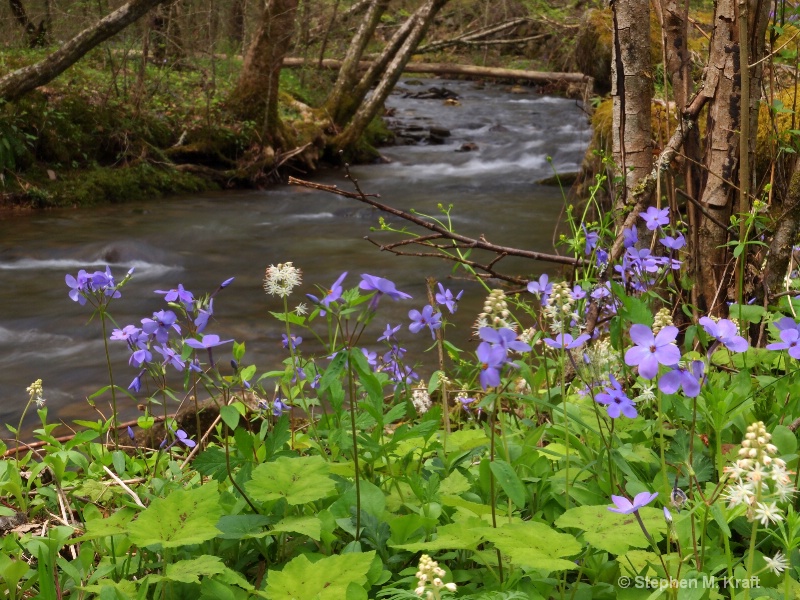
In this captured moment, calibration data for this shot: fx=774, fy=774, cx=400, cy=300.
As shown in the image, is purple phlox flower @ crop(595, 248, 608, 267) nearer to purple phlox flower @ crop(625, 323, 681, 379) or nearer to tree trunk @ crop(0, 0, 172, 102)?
purple phlox flower @ crop(625, 323, 681, 379)

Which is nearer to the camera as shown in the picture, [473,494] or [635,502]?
[635,502]

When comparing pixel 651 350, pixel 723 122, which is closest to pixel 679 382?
pixel 651 350

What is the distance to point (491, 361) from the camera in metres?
1.19

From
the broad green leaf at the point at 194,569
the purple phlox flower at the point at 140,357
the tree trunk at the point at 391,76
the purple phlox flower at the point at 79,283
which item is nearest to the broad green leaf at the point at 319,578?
the broad green leaf at the point at 194,569

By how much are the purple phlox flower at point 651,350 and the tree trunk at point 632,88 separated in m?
1.66

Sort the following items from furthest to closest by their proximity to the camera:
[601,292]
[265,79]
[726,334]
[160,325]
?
[265,79], [601,292], [160,325], [726,334]

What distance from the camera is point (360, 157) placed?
41.1 ft

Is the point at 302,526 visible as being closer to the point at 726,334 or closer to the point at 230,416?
the point at 230,416

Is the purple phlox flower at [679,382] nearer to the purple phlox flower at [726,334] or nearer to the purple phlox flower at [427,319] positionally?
the purple phlox flower at [726,334]

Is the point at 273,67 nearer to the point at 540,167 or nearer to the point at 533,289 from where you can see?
the point at 540,167

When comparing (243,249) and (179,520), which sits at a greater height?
(179,520)

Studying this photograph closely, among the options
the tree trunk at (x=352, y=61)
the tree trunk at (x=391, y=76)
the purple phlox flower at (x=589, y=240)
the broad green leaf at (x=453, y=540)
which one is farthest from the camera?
the tree trunk at (x=352, y=61)

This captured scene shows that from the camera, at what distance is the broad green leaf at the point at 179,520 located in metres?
1.32

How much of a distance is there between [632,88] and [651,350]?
1.88m
